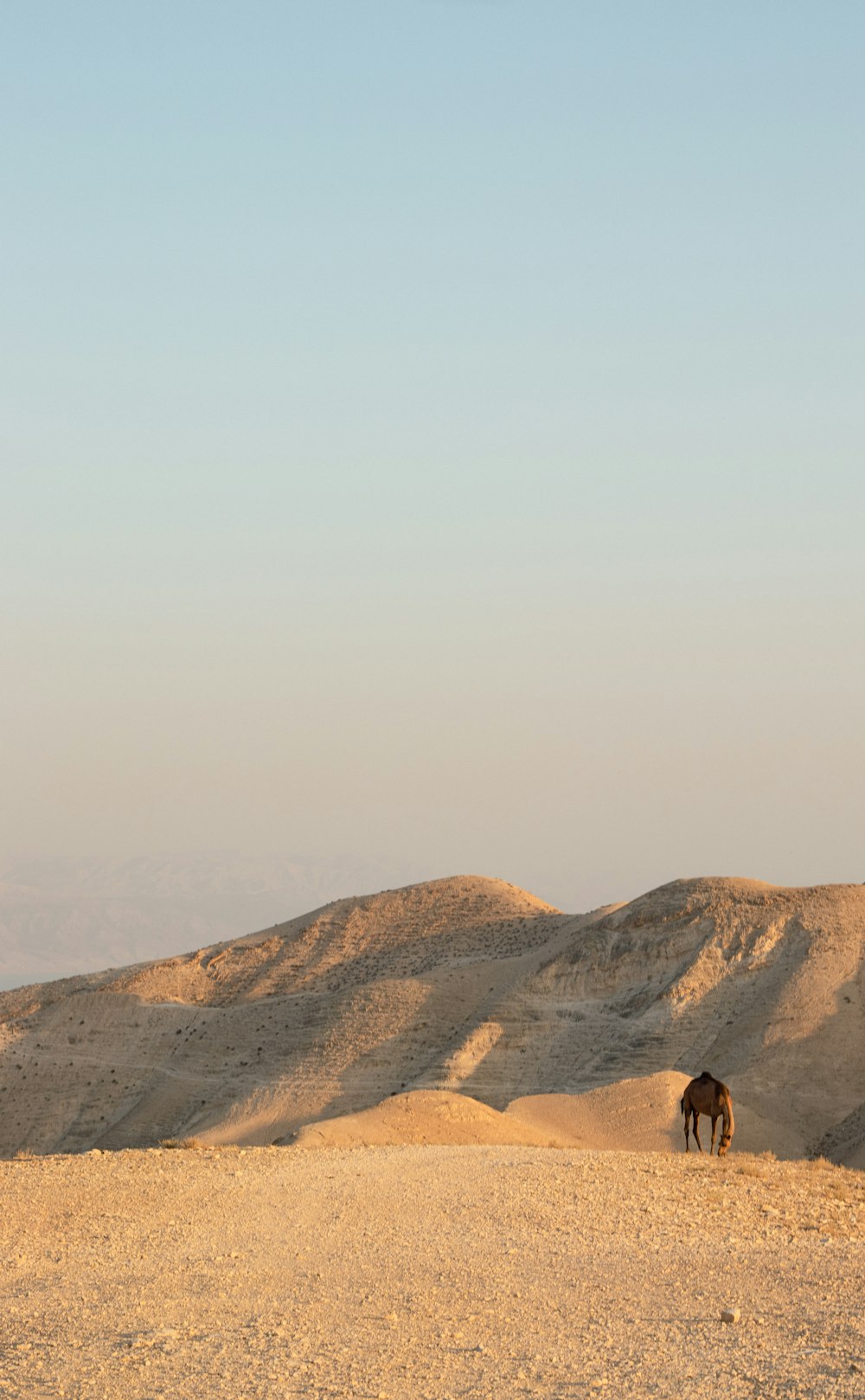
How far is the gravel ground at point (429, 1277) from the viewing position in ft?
31.8

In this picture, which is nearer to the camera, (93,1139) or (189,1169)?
(189,1169)

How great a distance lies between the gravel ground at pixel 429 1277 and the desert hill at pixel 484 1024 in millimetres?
10382

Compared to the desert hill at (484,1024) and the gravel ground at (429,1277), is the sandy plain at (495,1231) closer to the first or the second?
the gravel ground at (429,1277)

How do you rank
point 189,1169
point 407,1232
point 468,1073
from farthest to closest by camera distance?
point 468,1073 → point 189,1169 → point 407,1232

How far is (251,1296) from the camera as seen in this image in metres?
12.0

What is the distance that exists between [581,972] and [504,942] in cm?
850

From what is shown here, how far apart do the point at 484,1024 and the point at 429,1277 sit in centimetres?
3455

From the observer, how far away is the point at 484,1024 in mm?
46469

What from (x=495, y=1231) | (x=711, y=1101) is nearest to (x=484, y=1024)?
(x=711, y=1101)

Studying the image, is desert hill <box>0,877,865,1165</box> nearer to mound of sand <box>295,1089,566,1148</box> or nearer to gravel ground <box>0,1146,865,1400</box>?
mound of sand <box>295,1089,566,1148</box>

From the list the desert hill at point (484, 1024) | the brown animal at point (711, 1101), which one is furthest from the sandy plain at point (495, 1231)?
the brown animal at point (711, 1101)

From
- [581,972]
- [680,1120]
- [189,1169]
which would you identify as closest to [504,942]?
[581,972]

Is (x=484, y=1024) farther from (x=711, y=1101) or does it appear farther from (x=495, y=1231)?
(x=495, y=1231)

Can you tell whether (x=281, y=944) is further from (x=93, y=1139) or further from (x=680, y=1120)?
(x=680, y=1120)
